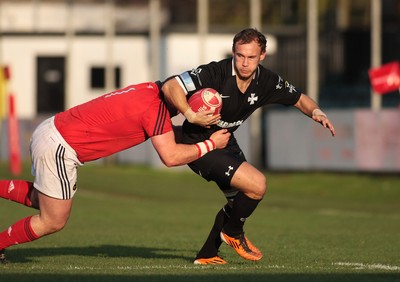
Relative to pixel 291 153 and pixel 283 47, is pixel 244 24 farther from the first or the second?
pixel 291 153

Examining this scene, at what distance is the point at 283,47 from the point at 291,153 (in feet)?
53.2

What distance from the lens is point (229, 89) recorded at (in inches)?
463

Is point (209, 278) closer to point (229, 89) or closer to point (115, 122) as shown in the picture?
point (115, 122)

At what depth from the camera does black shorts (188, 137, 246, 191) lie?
11.8m

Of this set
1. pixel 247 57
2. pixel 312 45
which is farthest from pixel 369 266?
pixel 312 45

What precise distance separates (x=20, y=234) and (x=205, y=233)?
591 cm

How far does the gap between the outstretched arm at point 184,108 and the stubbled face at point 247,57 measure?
598 millimetres

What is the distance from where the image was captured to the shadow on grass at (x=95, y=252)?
43.5 ft

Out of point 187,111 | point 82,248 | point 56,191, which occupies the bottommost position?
point 82,248

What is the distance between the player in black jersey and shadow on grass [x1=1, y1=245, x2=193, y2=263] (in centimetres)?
93

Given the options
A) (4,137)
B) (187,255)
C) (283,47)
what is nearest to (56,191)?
(187,255)

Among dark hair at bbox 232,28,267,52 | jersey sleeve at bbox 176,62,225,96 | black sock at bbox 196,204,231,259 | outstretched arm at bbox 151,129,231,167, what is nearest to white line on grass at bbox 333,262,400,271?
black sock at bbox 196,204,231,259

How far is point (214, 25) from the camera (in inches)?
2058

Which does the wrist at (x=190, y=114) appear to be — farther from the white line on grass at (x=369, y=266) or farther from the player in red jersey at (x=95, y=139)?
the white line on grass at (x=369, y=266)
